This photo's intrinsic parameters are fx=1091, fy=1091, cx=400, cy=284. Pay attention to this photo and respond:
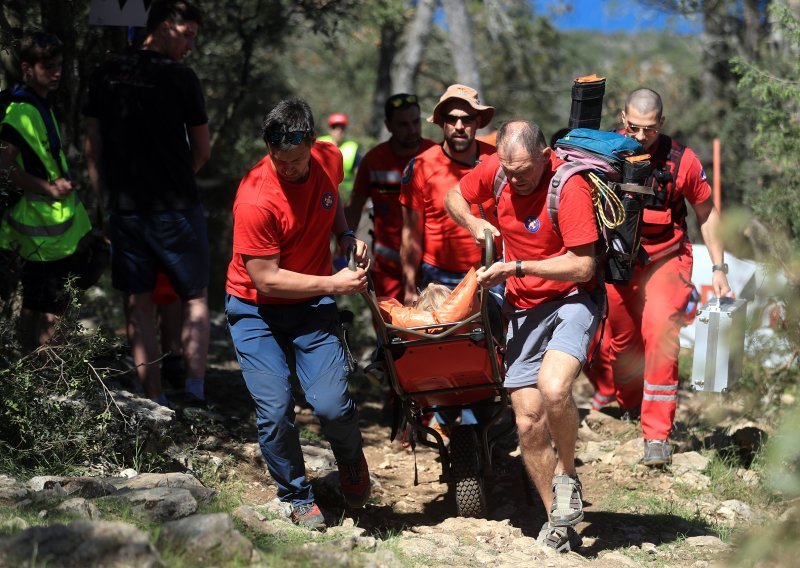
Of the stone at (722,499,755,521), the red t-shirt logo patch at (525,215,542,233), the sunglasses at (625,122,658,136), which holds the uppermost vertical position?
the sunglasses at (625,122,658,136)

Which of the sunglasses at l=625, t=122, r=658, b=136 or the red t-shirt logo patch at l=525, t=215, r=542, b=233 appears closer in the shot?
the red t-shirt logo patch at l=525, t=215, r=542, b=233

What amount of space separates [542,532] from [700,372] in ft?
4.57

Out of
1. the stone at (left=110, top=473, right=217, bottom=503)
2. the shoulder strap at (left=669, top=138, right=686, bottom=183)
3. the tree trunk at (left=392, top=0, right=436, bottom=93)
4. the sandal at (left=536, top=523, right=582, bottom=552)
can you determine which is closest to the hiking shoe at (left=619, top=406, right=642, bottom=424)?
the shoulder strap at (left=669, top=138, right=686, bottom=183)

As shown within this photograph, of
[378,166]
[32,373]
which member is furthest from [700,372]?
[32,373]

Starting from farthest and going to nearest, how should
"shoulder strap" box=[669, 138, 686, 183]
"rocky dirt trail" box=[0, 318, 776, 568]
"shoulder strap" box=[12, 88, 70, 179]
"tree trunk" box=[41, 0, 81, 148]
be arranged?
"tree trunk" box=[41, 0, 81, 148] < "shoulder strap" box=[669, 138, 686, 183] < "shoulder strap" box=[12, 88, 70, 179] < "rocky dirt trail" box=[0, 318, 776, 568]

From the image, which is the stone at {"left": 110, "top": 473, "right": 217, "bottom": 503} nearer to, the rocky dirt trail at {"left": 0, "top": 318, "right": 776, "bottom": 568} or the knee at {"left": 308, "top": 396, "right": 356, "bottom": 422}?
the rocky dirt trail at {"left": 0, "top": 318, "right": 776, "bottom": 568}

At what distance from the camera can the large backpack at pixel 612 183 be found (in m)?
5.33

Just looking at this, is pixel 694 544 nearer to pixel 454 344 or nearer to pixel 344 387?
pixel 454 344

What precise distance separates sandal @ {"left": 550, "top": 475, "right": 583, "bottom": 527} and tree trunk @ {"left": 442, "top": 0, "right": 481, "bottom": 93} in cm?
1038

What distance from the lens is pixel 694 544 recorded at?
18.6 ft

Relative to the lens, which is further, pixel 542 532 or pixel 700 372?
pixel 700 372

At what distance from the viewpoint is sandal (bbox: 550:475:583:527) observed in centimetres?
531

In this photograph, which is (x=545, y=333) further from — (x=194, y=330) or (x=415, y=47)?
(x=415, y=47)

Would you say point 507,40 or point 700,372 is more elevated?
point 507,40
